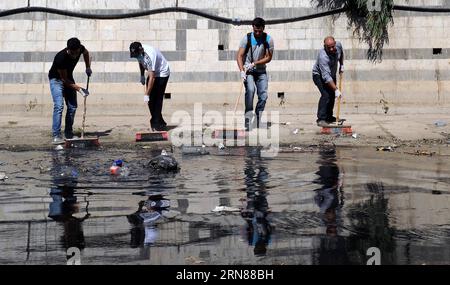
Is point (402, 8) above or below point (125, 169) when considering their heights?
above

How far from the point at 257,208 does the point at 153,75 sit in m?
6.19

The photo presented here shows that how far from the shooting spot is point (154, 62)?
555 inches

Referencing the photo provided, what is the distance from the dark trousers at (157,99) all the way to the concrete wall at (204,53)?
2942mm

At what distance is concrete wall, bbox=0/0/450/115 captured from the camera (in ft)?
56.9

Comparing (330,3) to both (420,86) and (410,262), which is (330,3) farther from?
(410,262)

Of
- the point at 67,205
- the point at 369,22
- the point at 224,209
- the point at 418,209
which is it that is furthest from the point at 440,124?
the point at 67,205

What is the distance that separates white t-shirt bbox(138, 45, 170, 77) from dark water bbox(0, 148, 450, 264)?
251 centimetres

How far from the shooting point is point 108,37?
57.1 ft

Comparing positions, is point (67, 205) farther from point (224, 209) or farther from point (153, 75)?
point (153, 75)

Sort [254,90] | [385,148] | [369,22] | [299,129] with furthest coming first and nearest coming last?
[369,22], [299,129], [254,90], [385,148]

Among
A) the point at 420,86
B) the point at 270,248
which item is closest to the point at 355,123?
the point at 420,86

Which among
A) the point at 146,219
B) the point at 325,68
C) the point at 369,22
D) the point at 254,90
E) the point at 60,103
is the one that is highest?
the point at 369,22
